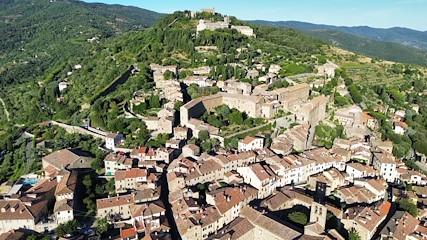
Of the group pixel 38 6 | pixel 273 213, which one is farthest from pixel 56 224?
pixel 38 6

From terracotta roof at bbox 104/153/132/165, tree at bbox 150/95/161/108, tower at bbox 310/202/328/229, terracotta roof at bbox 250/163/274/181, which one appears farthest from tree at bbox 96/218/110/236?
tree at bbox 150/95/161/108

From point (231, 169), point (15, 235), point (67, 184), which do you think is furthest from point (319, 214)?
point (15, 235)

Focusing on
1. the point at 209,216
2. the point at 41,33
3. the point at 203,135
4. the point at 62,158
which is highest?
the point at 41,33

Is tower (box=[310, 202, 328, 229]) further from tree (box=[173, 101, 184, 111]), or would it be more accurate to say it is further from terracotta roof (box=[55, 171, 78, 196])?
tree (box=[173, 101, 184, 111])

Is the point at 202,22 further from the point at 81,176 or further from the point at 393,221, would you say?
the point at 393,221

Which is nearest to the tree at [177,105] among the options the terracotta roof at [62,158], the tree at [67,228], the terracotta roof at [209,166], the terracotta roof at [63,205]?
the terracotta roof at [209,166]

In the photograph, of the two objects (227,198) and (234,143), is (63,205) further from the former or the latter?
(234,143)
